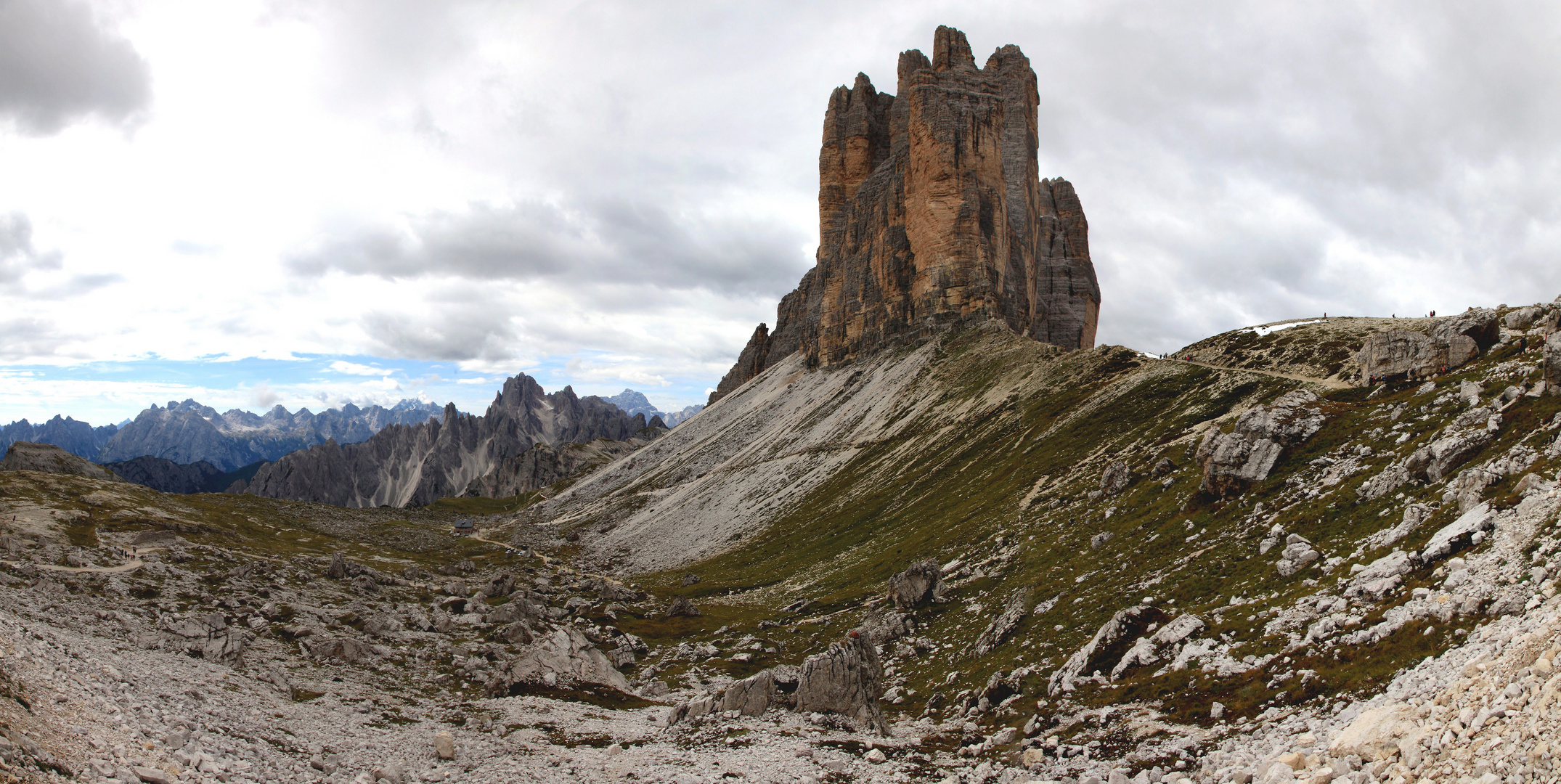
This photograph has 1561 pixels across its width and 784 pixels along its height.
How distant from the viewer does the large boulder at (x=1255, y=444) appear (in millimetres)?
41125

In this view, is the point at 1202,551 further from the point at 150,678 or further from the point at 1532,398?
the point at 150,678

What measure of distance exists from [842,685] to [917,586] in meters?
18.6

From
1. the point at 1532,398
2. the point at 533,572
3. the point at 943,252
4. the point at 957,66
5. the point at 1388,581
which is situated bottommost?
the point at 533,572

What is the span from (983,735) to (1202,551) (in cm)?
1689

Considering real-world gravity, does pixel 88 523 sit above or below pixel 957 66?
below

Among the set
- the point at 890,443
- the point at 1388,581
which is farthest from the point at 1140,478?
the point at 890,443

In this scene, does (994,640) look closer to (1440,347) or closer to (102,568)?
(1440,347)

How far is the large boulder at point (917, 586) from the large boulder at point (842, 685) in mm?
15939

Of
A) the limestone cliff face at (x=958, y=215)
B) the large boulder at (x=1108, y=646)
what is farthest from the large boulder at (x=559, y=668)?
the limestone cliff face at (x=958, y=215)

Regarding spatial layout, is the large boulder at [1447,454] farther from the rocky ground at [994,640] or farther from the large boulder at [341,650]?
the large boulder at [341,650]

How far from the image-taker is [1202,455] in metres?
46.4

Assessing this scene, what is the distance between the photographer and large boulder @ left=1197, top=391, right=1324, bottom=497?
41.1 m

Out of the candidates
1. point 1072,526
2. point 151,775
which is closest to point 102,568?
point 151,775


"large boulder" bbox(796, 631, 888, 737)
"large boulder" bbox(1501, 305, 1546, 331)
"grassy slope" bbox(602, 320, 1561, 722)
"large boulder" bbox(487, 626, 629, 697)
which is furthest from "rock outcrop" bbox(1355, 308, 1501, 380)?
"large boulder" bbox(487, 626, 629, 697)
